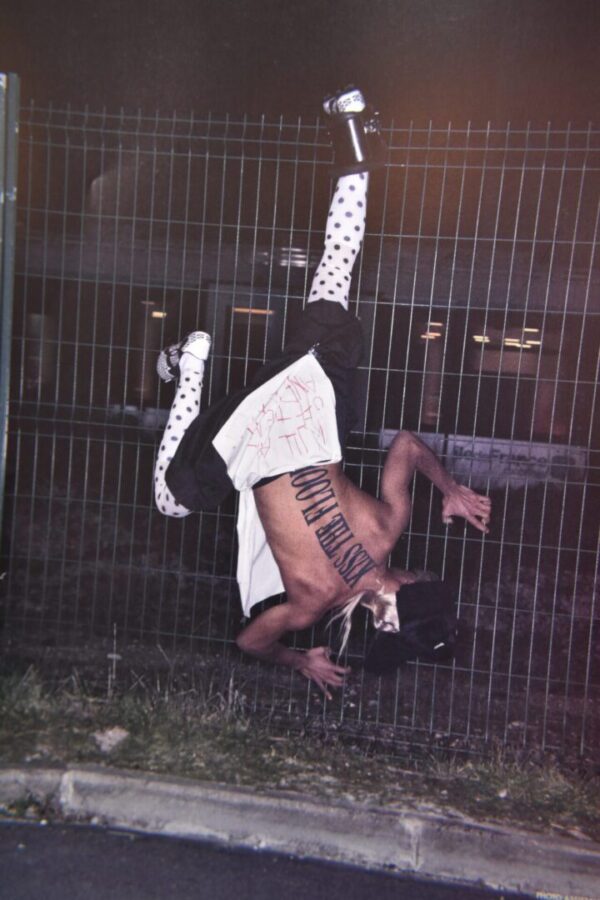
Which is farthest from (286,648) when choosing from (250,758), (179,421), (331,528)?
(179,421)

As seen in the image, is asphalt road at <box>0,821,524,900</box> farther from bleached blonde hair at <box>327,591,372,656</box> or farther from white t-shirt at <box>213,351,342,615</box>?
white t-shirt at <box>213,351,342,615</box>

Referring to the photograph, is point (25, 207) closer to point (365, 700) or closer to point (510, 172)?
point (510, 172)

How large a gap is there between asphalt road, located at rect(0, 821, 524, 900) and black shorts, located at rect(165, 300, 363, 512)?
1.78m

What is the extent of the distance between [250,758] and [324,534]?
1.23m

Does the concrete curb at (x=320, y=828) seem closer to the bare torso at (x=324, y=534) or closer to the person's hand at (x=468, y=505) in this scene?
the bare torso at (x=324, y=534)

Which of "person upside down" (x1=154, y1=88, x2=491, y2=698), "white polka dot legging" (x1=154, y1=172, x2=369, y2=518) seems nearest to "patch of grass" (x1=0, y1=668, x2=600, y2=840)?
"person upside down" (x1=154, y1=88, x2=491, y2=698)

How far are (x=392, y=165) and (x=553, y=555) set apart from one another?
2680mm

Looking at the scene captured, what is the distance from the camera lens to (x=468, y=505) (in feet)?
14.5

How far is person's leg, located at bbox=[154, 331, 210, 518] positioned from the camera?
15.1 ft

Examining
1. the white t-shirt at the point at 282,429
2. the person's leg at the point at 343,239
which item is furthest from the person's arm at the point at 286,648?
the person's leg at the point at 343,239

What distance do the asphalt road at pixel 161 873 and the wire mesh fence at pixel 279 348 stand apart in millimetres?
1170

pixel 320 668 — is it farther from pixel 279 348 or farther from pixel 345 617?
pixel 279 348

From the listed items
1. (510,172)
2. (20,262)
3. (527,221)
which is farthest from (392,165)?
(20,262)

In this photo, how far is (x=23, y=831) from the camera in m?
3.47
